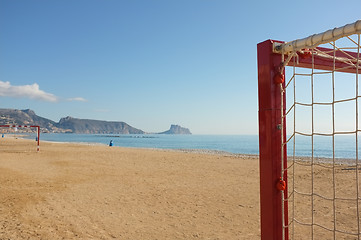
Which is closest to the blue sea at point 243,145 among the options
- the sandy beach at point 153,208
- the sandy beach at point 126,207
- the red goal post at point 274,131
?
the sandy beach at point 153,208

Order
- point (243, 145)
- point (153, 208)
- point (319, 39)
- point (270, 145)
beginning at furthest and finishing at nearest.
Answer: point (243, 145)
point (153, 208)
point (270, 145)
point (319, 39)

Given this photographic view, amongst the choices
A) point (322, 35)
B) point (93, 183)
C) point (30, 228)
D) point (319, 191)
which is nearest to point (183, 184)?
point (93, 183)

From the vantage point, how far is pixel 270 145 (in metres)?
2.57

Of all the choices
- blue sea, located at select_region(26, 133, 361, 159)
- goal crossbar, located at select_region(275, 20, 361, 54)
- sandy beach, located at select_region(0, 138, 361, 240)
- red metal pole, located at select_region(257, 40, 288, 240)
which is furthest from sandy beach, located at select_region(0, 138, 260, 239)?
blue sea, located at select_region(26, 133, 361, 159)

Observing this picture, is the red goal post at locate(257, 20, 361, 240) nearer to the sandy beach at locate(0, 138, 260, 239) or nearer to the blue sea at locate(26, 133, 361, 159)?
the sandy beach at locate(0, 138, 260, 239)

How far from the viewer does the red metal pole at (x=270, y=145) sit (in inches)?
101

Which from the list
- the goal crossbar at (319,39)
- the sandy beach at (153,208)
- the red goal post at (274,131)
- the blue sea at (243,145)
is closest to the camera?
the goal crossbar at (319,39)

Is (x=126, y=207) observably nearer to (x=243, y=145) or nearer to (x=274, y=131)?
(x=274, y=131)

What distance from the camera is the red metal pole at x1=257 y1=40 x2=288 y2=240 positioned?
8.43 ft

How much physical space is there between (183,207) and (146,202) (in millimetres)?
956

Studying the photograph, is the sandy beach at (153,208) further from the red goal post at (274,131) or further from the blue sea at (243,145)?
the blue sea at (243,145)

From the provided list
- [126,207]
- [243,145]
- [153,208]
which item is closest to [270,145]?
[153,208]

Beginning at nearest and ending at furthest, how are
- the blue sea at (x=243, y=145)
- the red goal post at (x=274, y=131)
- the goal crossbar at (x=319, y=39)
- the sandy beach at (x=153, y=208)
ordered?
the goal crossbar at (x=319, y=39) → the red goal post at (x=274, y=131) → the sandy beach at (x=153, y=208) → the blue sea at (x=243, y=145)

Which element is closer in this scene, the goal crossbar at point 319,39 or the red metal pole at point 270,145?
the goal crossbar at point 319,39
